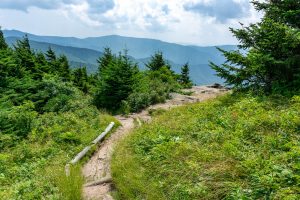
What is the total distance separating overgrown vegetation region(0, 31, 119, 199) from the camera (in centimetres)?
856

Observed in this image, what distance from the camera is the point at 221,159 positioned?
24.3 ft

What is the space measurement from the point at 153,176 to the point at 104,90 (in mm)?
14860

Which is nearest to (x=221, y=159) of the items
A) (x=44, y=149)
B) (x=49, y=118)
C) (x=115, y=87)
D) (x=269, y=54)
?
(x=269, y=54)

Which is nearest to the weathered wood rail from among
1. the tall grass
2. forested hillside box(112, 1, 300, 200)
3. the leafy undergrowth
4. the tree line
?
the leafy undergrowth

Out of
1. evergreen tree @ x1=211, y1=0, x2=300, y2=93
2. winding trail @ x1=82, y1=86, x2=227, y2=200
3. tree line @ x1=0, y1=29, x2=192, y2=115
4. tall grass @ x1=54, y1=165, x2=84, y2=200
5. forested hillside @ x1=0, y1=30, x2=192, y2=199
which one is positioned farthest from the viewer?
tree line @ x1=0, y1=29, x2=192, y2=115

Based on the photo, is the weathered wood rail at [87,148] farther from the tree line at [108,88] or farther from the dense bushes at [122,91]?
the dense bushes at [122,91]

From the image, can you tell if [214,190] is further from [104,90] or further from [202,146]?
[104,90]

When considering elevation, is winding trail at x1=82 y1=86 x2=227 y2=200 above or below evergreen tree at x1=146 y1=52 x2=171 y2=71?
below

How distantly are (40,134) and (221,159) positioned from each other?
10.0m

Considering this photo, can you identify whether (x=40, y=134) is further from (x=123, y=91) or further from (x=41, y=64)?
(x=41, y=64)

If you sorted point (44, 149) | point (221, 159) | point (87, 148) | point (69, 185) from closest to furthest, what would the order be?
point (221, 159) → point (69, 185) → point (87, 148) → point (44, 149)

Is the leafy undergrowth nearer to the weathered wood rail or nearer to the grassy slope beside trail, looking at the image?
the weathered wood rail

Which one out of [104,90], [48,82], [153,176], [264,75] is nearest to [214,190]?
[153,176]

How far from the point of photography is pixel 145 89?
76.6ft
